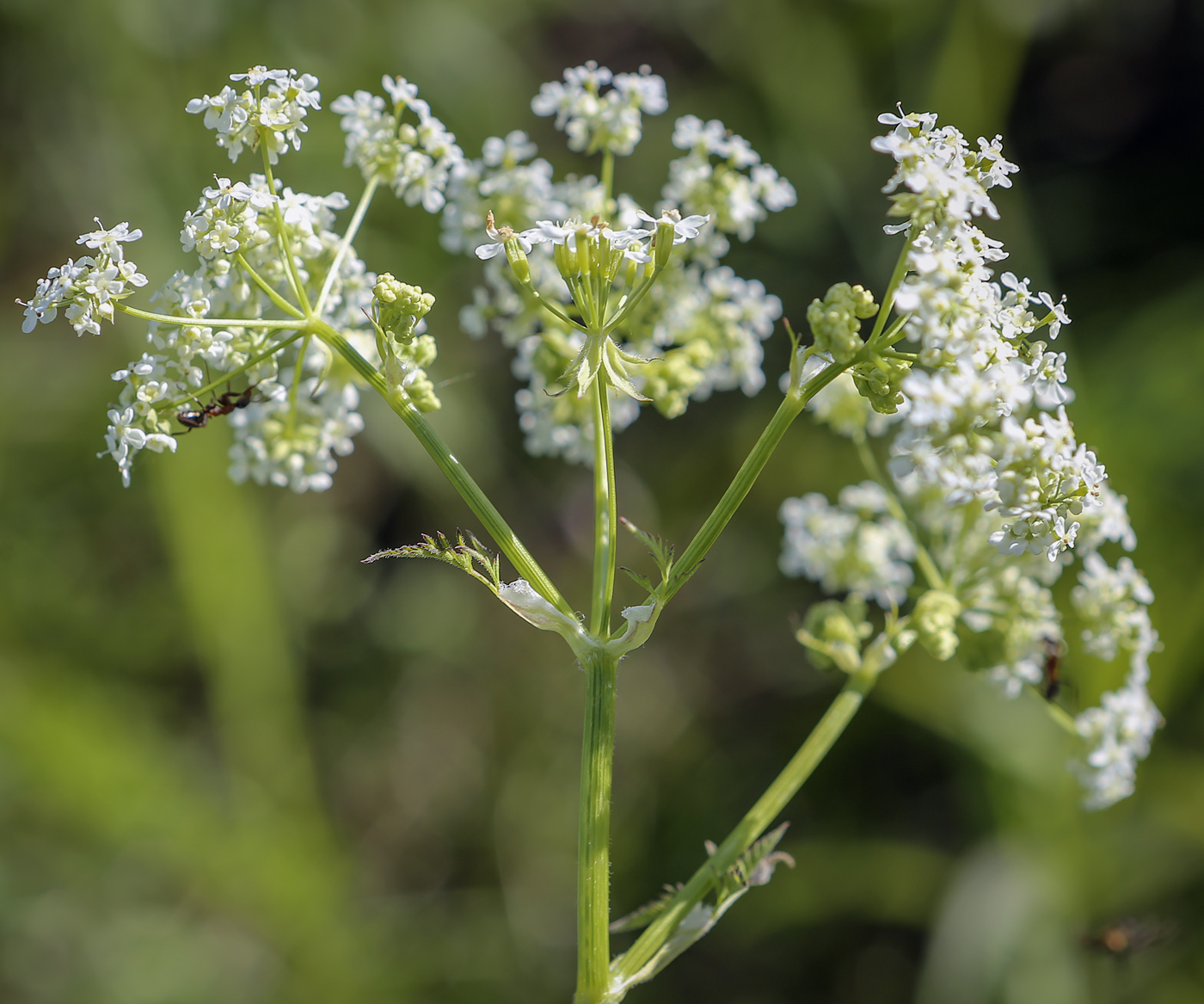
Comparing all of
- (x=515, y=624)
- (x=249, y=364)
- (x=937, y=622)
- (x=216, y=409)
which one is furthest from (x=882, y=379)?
(x=515, y=624)

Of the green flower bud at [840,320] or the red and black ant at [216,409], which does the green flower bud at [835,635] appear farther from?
the red and black ant at [216,409]

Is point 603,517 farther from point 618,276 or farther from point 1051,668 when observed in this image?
point 1051,668

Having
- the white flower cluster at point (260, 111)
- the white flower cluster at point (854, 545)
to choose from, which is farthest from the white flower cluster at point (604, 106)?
the white flower cluster at point (854, 545)

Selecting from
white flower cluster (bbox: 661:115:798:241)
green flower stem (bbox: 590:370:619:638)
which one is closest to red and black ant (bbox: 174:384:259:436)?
green flower stem (bbox: 590:370:619:638)

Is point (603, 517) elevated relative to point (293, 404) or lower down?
elevated

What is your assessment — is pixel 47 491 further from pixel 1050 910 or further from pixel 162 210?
pixel 1050 910

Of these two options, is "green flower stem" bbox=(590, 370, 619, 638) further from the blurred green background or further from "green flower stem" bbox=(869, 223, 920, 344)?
the blurred green background
